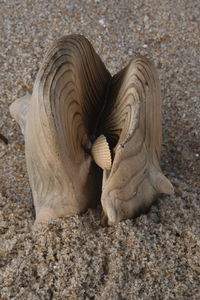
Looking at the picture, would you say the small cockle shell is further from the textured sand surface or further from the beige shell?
the textured sand surface

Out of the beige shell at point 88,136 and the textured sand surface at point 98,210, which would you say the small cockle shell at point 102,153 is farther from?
the textured sand surface at point 98,210

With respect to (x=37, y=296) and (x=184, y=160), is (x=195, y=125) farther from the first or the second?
(x=37, y=296)

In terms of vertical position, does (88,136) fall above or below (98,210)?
above

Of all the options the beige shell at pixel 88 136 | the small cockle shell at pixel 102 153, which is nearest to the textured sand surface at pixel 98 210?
the beige shell at pixel 88 136

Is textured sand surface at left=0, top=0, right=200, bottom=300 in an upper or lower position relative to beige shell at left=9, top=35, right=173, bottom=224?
Result: lower

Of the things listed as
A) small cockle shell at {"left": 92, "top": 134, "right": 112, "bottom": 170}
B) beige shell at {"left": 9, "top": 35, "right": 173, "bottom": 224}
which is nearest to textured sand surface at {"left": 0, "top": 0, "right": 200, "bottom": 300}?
beige shell at {"left": 9, "top": 35, "right": 173, "bottom": 224}
